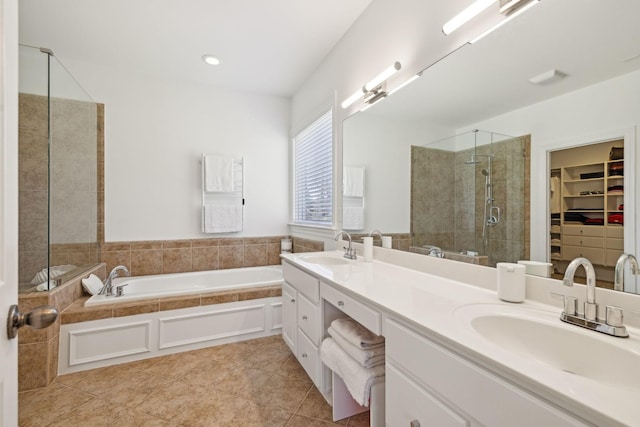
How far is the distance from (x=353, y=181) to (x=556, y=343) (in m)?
1.61

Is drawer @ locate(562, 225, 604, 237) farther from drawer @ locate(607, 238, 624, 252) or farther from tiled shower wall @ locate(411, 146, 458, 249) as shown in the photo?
tiled shower wall @ locate(411, 146, 458, 249)

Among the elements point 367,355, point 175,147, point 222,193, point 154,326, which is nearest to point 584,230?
point 367,355

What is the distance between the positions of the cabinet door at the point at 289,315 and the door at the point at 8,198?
1.51 metres

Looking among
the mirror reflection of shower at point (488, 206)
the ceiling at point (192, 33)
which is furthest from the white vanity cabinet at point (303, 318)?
the ceiling at point (192, 33)

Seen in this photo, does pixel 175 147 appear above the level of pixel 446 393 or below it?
above

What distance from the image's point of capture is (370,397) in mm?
1248

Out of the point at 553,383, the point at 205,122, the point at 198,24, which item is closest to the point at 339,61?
the point at 198,24

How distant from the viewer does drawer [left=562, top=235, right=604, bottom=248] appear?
0.94m

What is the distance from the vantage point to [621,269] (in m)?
0.88

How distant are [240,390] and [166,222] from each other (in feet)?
6.42

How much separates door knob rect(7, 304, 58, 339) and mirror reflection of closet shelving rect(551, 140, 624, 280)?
1.50 m

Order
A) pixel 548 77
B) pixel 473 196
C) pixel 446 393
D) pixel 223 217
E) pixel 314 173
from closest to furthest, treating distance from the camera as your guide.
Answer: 1. pixel 446 393
2. pixel 548 77
3. pixel 473 196
4. pixel 314 173
5. pixel 223 217

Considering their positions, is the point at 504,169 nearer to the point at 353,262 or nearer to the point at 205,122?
the point at 353,262

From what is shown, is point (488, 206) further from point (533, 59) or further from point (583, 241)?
point (533, 59)
